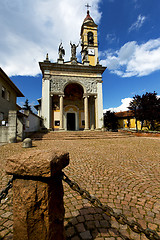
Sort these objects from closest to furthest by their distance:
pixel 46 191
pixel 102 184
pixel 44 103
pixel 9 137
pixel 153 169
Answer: pixel 46 191 < pixel 102 184 < pixel 153 169 < pixel 9 137 < pixel 44 103

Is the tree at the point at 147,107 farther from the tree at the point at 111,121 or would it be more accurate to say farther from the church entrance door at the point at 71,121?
the church entrance door at the point at 71,121


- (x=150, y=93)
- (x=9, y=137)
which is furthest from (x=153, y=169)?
(x=150, y=93)

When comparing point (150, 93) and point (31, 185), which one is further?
point (150, 93)

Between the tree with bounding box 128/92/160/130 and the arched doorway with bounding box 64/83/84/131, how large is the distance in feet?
29.4

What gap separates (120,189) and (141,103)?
2015 cm

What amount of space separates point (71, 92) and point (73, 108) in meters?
3.04

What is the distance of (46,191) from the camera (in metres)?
1.06

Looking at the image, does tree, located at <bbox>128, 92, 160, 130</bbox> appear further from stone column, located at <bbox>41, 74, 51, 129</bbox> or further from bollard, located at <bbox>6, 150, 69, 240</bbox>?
bollard, located at <bbox>6, 150, 69, 240</bbox>

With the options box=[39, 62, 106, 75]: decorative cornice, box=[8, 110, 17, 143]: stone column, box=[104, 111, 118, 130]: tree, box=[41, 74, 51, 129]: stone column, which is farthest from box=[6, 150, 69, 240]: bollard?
box=[104, 111, 118, 130]: tree

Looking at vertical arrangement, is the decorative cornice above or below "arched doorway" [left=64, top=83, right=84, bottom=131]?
above

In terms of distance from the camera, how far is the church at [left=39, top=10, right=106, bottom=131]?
17.8 meters

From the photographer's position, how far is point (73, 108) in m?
22.0

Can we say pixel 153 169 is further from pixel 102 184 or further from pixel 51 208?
pixel 51 208

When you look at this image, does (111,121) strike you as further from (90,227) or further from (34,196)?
(34,196)
